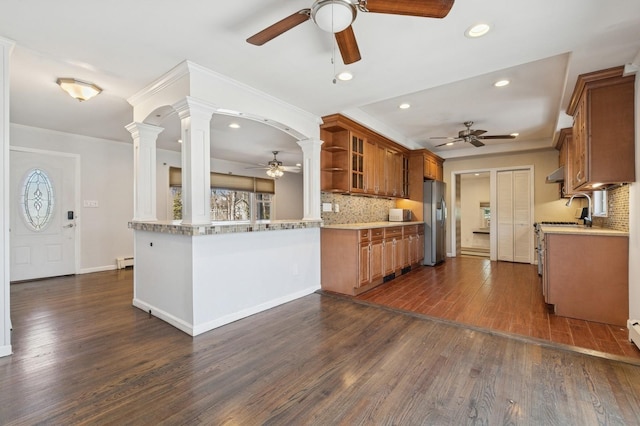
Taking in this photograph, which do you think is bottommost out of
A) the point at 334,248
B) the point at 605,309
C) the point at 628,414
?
the point at 628,414

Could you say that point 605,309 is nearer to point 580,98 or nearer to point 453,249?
A: point 580,98

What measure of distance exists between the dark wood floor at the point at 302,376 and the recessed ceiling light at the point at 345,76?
2434mm

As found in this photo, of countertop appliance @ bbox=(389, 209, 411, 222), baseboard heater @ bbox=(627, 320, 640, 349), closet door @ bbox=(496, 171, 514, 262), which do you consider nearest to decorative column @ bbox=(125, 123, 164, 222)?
countertop appliance @ bbox=(389, 209, 411, 222)

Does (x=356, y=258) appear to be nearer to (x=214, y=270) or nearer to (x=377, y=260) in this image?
(x=377, y=260)

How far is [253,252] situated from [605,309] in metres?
3.55

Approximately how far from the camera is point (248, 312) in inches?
125

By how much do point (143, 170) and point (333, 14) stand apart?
291 centimetres

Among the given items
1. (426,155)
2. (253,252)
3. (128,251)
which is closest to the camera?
(253,252)

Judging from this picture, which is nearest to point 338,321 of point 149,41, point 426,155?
point 149,41

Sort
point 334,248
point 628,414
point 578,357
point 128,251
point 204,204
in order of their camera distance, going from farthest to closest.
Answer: point 128,251, point 334,248, point 204,204, point 578,357, point 628,414

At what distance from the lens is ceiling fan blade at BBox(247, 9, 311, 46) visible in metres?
1.71

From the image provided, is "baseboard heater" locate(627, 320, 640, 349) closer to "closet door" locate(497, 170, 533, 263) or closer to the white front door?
"closet door" locate(497, 170, 533, 263)

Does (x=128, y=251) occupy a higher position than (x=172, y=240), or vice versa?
(x=172, y=240)

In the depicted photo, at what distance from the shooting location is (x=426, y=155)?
6.29 metres
